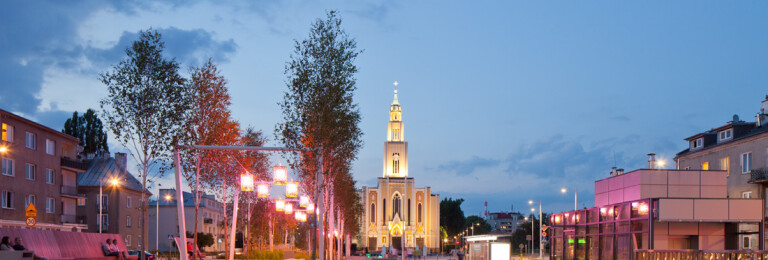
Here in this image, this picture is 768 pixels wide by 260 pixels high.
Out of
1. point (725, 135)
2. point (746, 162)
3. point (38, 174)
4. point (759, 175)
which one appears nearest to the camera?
point (759, 175)

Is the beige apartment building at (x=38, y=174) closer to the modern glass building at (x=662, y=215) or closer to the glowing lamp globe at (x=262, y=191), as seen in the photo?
the glowing lamp globe at (x=262, y=191)

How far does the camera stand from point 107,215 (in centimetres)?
8094

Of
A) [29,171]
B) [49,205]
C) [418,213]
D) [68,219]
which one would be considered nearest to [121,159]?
[68,219]

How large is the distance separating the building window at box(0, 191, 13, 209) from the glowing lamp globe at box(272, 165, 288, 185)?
31.3 meters

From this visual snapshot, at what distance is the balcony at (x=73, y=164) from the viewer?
2793 inches

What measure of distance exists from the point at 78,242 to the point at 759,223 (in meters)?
31.3

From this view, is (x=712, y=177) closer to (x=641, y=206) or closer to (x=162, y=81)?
(x=641, y=206)

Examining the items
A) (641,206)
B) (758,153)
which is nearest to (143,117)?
(641,206)

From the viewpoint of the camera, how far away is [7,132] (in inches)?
2281

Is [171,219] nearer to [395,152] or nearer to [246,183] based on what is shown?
[395,152]

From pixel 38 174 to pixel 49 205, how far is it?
4.20 m

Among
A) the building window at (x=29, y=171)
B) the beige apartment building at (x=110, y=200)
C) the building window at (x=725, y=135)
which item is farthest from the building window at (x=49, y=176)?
the building window at (x=725, y=135)

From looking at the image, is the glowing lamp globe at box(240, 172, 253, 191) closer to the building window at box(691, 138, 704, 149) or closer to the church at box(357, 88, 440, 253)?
the building window at box(691, 138, 704, 149)

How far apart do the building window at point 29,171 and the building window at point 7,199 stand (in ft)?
10.6
